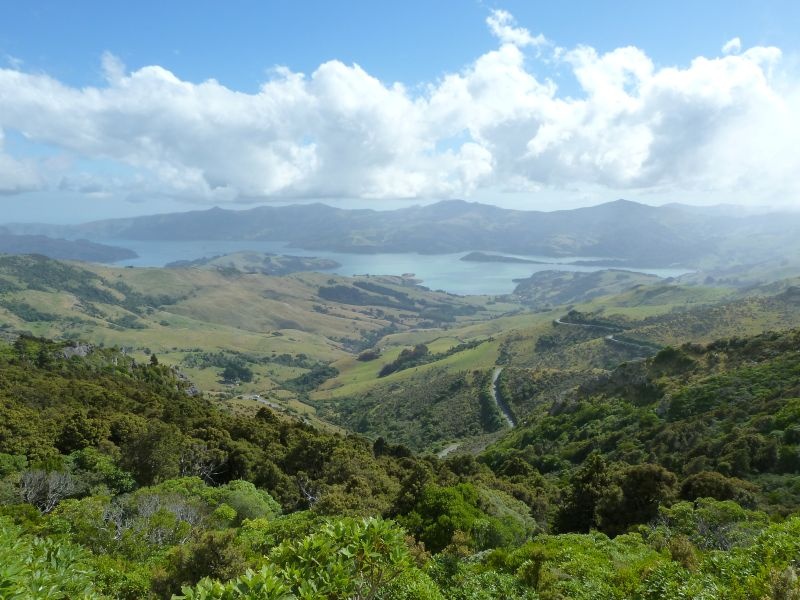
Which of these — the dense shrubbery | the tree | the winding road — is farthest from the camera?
the winding road

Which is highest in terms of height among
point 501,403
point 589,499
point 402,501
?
point 402,501

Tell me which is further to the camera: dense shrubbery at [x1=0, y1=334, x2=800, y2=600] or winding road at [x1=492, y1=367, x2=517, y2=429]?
winding road at [x1=492, y1=367, x2=517, y2=429]

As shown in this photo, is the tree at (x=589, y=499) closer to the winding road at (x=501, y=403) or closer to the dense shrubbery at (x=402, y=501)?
the dense shrubbery at (x=402, y=501)

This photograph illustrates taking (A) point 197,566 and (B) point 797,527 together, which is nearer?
(B) point 797,527

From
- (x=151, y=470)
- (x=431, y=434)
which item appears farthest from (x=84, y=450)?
(x=431, y=434)

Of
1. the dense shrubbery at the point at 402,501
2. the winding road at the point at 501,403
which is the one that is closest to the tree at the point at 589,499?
the dense shrubbery at the point at 402,501

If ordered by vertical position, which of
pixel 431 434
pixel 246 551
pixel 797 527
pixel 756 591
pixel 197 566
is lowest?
pixel 431 434

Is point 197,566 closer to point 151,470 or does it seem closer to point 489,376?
point 151,470

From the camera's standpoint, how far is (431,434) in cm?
9250

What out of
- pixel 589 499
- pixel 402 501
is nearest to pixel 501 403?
pixel 589 499

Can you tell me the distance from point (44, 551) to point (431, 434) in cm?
8196

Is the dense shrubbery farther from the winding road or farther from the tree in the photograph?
the winding road

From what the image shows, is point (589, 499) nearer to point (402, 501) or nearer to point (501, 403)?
point (402, 501)

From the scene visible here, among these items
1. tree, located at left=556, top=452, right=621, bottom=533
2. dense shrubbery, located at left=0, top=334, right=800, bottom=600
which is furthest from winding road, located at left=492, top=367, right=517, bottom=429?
tree, located at left=556, top=452, right=621, bottom=533
